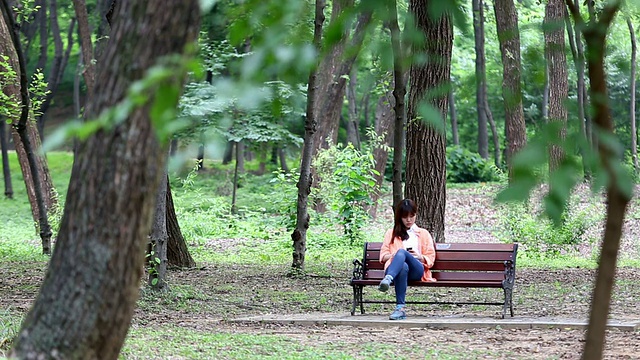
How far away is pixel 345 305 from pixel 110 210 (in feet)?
22.3

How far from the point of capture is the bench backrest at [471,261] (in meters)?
9.49

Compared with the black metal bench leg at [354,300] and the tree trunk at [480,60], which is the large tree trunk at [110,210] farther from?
the black metal bench leg at [354,300]

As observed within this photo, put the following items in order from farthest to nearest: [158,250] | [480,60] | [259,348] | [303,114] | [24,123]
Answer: [480,60] → [303,114] → [24,123] → [158,250] → [259,348]

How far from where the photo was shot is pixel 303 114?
15.9 metres

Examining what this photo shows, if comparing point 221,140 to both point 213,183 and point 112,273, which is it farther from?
point 213,183

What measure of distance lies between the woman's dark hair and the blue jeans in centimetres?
29

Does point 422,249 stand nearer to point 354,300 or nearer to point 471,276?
point 471,276

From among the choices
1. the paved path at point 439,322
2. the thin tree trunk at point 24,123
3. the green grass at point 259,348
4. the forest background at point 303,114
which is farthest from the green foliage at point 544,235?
the green grass at point 259,348

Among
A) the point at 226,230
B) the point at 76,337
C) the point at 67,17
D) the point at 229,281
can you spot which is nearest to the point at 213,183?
the point at 67,17

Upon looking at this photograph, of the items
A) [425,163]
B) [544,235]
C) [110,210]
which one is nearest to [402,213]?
[425,163]

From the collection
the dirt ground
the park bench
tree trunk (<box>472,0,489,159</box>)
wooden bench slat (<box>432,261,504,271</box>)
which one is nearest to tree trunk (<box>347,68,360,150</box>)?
tree trunk (<box>472,0,489,159</box>)

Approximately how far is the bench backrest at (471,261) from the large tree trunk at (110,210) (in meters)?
6.01

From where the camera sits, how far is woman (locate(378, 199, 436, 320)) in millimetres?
9367

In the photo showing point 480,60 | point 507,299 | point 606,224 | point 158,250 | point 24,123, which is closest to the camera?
point 606,224
